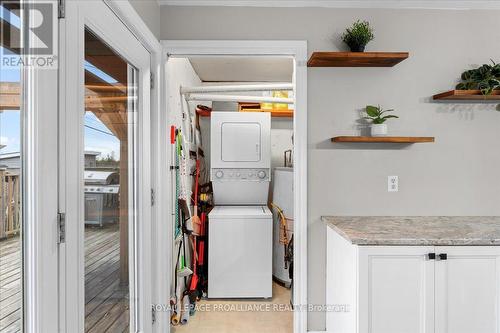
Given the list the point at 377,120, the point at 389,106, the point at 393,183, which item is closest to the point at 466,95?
the point at 389,106

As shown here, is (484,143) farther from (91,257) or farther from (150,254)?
(91,257)

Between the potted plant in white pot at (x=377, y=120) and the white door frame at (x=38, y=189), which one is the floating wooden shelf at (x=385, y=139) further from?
the white door frame at (x=38, y=189)

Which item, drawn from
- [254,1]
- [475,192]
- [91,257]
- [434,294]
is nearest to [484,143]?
[475,192]

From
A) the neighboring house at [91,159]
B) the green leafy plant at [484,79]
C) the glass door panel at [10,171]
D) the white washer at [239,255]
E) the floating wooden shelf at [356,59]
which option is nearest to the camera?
the glass door panel at [10,171]

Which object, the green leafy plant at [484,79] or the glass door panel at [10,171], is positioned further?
the green leafy plant at [484,79]

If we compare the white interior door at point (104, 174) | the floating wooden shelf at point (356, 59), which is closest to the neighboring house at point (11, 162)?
the white interior door at point (104, 174)

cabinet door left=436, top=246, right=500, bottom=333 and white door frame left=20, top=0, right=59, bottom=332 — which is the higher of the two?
white door frame left=20, top=0, right=59, bottom=332

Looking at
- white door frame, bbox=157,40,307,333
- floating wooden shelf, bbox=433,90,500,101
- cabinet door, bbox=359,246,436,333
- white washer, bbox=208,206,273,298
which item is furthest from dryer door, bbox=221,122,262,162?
cabinet door, bbox=359,246,436,333

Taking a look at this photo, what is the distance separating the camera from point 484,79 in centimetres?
229

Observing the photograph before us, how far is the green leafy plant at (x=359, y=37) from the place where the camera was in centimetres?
227

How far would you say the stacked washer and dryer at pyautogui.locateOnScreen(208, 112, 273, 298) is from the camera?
3.29 metres

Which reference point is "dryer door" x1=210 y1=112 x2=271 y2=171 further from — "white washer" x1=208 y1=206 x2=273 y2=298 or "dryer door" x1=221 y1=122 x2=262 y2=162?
"white washer" x1=208 y1=206 x2=273 y2=298

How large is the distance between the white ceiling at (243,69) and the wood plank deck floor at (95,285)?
2286 mm

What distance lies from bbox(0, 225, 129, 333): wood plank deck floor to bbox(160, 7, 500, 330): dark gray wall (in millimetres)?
1266
